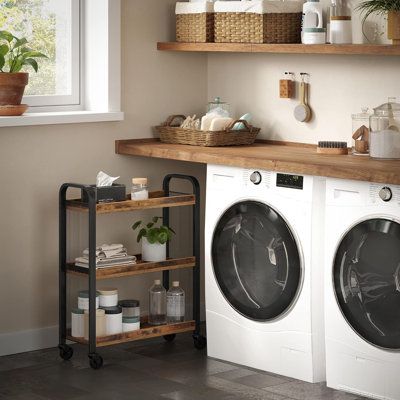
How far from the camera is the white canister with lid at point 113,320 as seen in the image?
4508 millimetres

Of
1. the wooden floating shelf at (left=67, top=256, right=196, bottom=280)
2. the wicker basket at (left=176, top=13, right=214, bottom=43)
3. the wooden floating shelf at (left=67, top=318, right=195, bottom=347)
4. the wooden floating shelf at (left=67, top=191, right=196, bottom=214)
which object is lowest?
the wooden floating shelf at (left=67, top=318, right=195, bottom=347)

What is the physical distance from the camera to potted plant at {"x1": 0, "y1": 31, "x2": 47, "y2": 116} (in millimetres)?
4434

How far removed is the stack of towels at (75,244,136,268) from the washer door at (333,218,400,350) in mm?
1018

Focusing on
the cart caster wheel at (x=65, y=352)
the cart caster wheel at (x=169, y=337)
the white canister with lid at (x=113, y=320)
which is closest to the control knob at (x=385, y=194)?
the white canister with lid at (x=113, y=320)

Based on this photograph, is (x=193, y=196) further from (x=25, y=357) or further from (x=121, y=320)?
(x=25, y=357)

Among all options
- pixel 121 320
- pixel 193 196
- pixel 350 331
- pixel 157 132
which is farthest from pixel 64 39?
pixel 350 331

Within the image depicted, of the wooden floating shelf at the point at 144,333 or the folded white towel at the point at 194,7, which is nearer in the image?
the wooden floating shelf at the point at 144,333

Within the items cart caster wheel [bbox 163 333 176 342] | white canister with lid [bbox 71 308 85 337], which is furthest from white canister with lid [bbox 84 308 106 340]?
cart caster wheel [bbox 163 333 176 342]

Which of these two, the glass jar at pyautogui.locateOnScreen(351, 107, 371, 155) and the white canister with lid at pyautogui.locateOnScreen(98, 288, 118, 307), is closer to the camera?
the glass jar at pyautogui.locateOnScreen(351, 107, 371, 155)

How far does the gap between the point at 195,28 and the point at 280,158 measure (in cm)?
96

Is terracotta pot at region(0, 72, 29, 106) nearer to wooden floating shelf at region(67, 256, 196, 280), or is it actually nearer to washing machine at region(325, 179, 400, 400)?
wooden floating shelf at region(67, 256, 196, 280)

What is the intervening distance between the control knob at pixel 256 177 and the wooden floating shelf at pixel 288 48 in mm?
563

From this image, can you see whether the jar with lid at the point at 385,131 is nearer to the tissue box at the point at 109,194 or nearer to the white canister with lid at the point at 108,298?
the tissue box at the point at 109,194

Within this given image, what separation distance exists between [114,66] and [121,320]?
118 cm
